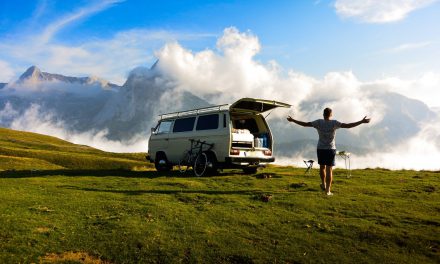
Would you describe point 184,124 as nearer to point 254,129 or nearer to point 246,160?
point 254,129

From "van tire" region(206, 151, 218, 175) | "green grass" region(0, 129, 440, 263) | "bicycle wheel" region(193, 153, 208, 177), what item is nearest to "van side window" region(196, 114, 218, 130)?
"van tire" region(206, 151, 218, 175)

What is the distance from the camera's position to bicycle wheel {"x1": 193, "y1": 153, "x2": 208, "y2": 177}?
1908 centimetres

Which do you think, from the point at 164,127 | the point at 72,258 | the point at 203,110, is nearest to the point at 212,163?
the point at 203,110

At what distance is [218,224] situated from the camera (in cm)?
983

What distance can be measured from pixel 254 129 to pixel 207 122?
2.59 meters

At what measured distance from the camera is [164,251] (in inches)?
317

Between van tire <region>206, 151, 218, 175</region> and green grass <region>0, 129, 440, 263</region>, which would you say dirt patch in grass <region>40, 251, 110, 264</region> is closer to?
green grass <region>0, 129, 440, 263</region>

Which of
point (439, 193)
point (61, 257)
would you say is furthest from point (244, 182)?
point (61, 257)

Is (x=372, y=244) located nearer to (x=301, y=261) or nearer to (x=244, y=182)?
(x=301, y=261)

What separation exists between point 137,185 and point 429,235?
1030cm

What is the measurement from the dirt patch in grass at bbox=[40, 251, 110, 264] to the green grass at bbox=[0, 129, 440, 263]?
0.06ft

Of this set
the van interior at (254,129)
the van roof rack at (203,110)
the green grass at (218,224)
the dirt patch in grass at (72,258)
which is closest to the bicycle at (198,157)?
the van roof rack at (203,110)

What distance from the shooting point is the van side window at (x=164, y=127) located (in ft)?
73.0

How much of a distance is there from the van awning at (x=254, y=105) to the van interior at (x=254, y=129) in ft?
1.67
